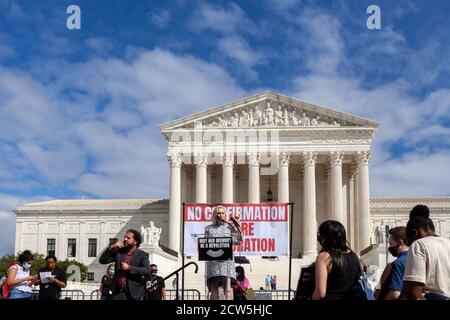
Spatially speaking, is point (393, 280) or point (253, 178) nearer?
point (393, 280)

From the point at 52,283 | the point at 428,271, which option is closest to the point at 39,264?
the point at 52,283

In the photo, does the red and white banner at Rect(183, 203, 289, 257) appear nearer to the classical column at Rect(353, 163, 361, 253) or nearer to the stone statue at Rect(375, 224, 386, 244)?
the stone statue at Rect(375, 224, 386, 244)

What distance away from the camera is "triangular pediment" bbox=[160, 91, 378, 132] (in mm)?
65062

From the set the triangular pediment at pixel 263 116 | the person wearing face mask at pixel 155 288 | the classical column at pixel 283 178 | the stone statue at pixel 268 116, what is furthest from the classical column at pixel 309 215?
the person wearing face mask at pixel 155 288

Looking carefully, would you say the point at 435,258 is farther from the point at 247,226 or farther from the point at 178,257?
the point at 178,257

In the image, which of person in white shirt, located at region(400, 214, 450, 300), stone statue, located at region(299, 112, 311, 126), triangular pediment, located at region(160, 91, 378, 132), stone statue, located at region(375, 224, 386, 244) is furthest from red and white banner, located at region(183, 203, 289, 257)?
stone statue, located at region(299, 112, 311, 126)

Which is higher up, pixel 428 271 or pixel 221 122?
pixel 221 122

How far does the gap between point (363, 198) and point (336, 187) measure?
2.86 metres

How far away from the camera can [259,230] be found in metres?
15.9

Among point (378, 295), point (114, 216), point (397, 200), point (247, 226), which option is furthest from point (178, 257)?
point (378, 295)

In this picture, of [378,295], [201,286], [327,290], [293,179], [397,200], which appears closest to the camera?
A: [327,290]

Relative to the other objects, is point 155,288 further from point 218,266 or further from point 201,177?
point 201,177
